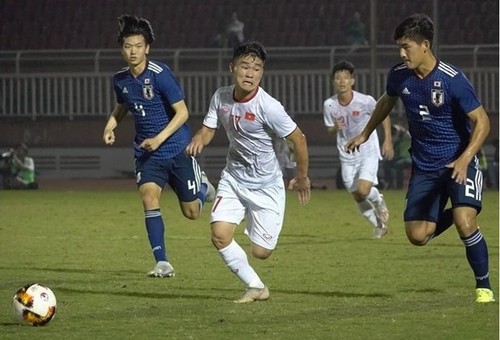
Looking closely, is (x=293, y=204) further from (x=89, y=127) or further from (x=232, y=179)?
(x=232, y=179)

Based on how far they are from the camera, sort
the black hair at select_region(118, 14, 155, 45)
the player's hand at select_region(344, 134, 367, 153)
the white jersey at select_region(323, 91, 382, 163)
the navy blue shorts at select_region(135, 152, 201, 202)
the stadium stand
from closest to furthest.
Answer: the player's hand at select_region(344, 134, 367, 153) → the black hair at select_region(118, 14, 155, 45) → the navy blue shorts at select_region(135, 152, 201, 202) → the white jersey at select_region(323, 91, 382, 163) → the stadium stand

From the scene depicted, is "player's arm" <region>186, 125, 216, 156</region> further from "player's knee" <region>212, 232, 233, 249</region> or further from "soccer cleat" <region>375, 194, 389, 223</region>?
"soccer cleat" <region>375, 194, 389, 223</region>

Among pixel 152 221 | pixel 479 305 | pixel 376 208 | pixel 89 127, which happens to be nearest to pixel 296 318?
pixel 479 305

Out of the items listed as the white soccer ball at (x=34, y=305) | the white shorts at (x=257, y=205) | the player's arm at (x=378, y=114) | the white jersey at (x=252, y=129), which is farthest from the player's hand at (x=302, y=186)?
the white soccer ball at (x=34, y=305)

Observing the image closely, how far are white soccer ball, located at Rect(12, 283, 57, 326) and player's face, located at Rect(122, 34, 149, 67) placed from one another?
3.65 m

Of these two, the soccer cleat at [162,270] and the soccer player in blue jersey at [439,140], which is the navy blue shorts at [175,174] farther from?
the soccer player in blue jersey at [439,140]

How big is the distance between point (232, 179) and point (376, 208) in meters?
5.97

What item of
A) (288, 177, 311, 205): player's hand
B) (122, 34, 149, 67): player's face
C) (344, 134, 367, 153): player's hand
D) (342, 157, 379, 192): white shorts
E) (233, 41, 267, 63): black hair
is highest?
(233, 41, 267, 63): black hair

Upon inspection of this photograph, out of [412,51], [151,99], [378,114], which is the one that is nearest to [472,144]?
[412,51]

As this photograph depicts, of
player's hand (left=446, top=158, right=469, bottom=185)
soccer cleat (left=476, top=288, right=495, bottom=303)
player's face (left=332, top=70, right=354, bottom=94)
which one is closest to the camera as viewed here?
player's hand (left=446, top=158, right=469, bottom=185)

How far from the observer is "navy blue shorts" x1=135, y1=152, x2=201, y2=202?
12070 millimetres

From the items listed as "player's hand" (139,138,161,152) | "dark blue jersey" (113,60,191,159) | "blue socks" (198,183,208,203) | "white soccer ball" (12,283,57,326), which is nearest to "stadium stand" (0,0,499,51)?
"blue socks" (198,183,208,203)

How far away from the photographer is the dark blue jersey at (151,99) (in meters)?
11.9

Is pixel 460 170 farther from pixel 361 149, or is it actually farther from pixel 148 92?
pixel 361 149
